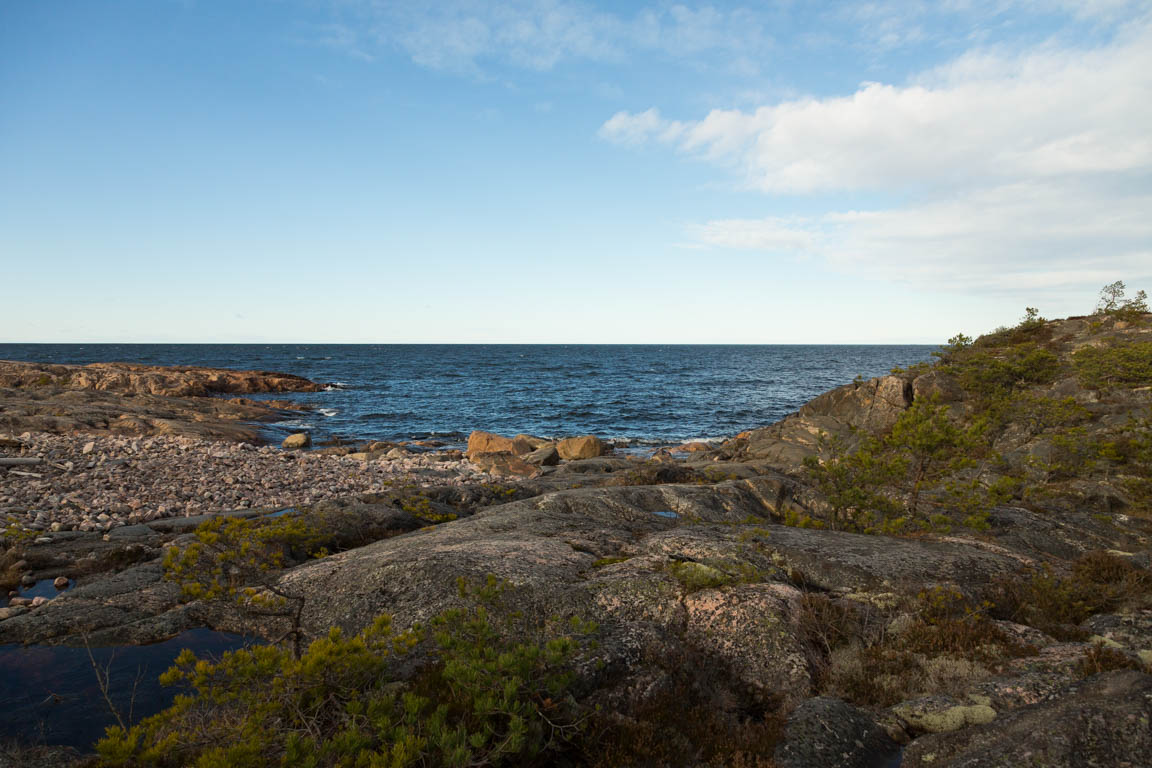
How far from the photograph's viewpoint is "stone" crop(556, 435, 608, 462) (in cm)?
3453

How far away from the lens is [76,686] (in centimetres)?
674

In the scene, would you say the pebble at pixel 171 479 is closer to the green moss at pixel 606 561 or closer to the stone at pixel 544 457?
the stone at pixel 544 457

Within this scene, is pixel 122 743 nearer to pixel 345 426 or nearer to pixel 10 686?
pixel 10 686

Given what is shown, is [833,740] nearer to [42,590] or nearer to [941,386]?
[42,590]

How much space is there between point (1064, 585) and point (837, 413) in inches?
1082

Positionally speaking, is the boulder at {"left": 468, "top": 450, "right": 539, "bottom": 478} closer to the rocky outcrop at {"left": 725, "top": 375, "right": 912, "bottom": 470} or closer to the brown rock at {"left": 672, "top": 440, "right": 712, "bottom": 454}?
the rocky outcrop at {"left": 725, "top": 375, "right": 912, "bottom": 470}

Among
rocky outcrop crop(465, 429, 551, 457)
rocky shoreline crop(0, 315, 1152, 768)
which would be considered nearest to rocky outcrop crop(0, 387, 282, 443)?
rocky shoreline crop(0, 315, 1152, 768)

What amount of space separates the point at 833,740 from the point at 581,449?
96.6 feet

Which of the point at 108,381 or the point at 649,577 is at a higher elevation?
the point at 108,381

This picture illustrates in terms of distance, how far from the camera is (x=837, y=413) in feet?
112

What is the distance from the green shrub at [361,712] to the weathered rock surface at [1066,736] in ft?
11.1

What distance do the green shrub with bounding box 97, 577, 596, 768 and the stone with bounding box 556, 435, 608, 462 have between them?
2883cm

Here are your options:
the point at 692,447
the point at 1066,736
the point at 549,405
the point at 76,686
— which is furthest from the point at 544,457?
the point at 549,405

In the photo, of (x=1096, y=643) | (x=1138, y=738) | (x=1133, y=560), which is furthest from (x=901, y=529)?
(x=1138, y=738)
